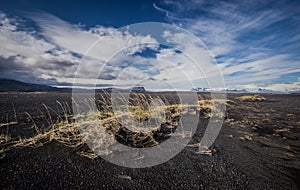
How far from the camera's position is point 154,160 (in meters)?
4.43

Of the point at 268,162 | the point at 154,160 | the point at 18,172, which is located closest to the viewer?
the point at 18,172

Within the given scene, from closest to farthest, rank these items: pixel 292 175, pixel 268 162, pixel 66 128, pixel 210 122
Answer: pixel 292 175
pixel 268 162
pixel 66 128
pixel 210 122

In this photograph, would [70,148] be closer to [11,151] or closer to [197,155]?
[11,151]

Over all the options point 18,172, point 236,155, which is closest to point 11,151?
point 18,172

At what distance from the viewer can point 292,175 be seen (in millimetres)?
4156

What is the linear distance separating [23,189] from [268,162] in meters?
5.28

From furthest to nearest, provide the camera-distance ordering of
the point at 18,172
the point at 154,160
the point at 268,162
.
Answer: the point at 268,162 < the point at 154,160 < the point at 18,172

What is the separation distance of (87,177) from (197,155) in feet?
8.90

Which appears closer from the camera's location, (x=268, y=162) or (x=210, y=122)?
(x=268, y=162)

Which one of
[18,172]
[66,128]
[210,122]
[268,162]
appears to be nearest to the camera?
[18,172]

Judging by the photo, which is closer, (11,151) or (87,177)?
(87,177)

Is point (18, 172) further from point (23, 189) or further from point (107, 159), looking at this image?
point (107, 159)

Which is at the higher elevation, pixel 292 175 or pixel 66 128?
pixel 66 128

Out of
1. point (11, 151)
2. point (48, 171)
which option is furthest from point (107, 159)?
point (11, 151)
